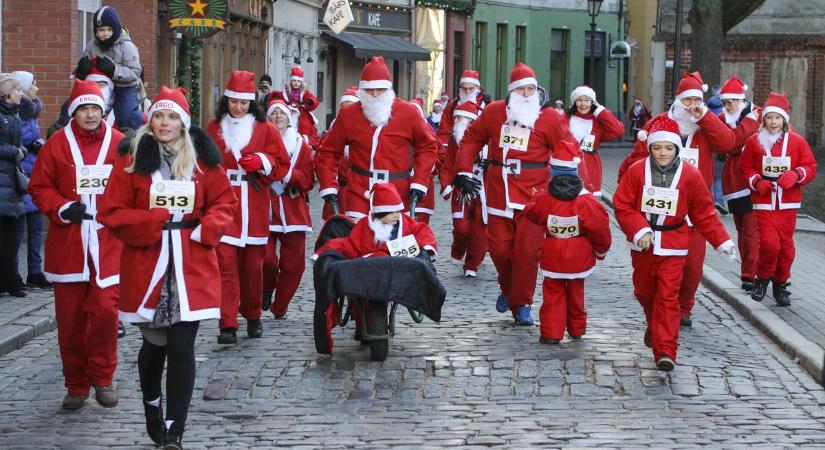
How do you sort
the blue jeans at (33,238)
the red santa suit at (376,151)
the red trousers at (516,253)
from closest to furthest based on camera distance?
the red trousers at (516,253), the red santa suit at (376,151), the blue jeans at (33,238)

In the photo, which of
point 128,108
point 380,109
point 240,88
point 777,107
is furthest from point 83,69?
point 777,107

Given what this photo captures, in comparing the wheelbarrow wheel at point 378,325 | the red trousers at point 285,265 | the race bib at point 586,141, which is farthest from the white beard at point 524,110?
the race bib at point 586,141

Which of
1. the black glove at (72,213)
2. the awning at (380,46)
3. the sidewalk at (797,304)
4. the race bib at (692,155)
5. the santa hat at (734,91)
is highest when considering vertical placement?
the awning at (380,46)

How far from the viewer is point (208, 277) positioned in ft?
27.7

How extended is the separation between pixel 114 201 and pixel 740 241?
310 inches

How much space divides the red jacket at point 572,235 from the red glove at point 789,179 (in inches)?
116

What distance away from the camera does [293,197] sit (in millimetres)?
12852

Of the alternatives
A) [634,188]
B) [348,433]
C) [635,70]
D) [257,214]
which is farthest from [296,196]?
[635,70]

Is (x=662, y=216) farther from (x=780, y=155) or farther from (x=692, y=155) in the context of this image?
(x=780, y=155)

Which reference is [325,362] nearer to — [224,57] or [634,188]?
[634,188]

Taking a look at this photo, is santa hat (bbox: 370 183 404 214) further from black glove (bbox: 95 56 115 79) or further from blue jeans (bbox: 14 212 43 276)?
blue jeans (bbox: 14 212 43 276)

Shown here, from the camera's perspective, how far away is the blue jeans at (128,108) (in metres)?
13.7

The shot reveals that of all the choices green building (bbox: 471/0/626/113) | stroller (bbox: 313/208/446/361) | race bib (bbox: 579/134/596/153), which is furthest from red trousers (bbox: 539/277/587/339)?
green building (bbox: 471/0/626/113)

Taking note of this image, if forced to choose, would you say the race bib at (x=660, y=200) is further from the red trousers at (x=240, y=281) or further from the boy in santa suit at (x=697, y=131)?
the red trousers at (x=240, y=281)
